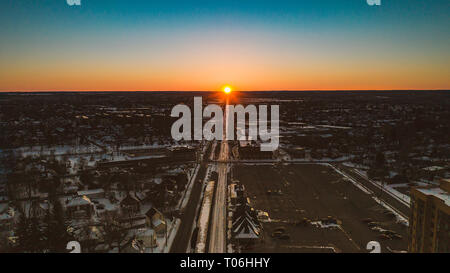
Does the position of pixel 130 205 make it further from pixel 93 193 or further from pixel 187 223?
pixel 187 223

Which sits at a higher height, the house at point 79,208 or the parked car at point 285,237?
the house at point 79,208

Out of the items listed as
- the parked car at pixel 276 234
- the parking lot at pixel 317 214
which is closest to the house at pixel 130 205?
the parking lot at pixel 317 214

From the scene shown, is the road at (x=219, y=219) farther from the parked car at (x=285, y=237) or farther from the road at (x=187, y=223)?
the parked car at (x=285, y=237)

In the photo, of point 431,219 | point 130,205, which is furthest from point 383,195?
point 130,205

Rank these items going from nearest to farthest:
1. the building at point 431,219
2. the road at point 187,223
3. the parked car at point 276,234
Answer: the building at point 431,219 → the road at point 187,223 → the parked car at point 276,234
